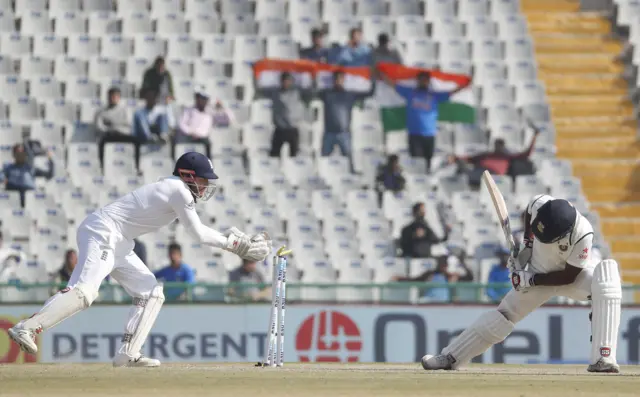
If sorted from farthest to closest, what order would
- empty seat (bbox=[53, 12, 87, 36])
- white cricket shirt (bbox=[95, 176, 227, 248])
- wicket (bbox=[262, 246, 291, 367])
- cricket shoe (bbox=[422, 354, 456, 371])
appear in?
1. empty seat (bbox=[53, 12, 87, 36])
2. wicket (bbox=[262, 246, 291, 367])
3. cricket shoe (bbox=[422, 354, 456, 371])
4. white cricket shirt (bbox=[95, 176, 227, 248])

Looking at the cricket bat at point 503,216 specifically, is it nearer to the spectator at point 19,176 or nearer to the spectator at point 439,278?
the spectator at point 439,278

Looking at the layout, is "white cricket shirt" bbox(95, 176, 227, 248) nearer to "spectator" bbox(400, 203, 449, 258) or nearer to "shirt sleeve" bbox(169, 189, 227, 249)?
"shirt sleeve" bbox(169, 189, 227, 249)

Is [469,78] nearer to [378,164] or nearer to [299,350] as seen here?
[378,164]

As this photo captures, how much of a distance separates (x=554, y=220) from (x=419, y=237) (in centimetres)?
716

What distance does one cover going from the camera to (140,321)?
38.7ft

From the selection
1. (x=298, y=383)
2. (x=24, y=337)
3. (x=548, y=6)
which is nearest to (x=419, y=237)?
(x=548, y=6)

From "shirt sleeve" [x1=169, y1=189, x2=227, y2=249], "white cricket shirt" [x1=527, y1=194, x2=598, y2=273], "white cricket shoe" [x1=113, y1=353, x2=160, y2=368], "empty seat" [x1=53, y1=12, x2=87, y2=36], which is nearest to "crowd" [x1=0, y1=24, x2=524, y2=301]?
"empty seat" [x1=53, y1=12, x2=87, y2=36]

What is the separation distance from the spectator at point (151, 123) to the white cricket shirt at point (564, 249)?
9369mm

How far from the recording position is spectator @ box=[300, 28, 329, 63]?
21.2m

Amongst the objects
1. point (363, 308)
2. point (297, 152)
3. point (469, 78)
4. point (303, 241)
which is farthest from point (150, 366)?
point (469, 78)

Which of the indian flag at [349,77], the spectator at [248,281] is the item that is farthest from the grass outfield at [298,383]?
the indian flag at [349,77]

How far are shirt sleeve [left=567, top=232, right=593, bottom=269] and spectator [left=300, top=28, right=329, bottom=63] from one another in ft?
33.6

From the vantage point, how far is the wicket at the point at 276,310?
12.1 meters

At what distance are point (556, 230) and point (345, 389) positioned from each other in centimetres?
242
